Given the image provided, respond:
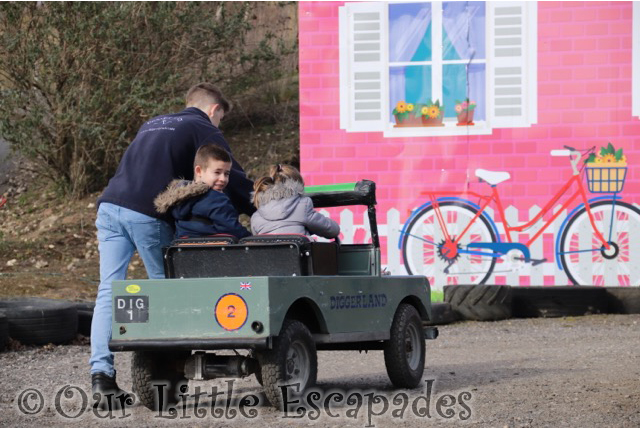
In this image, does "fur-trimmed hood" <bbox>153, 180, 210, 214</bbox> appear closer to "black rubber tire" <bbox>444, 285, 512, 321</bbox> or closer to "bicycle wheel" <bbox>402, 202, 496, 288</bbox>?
"black rubber tire" <bbox>444, 285, 512, 321</bbox>

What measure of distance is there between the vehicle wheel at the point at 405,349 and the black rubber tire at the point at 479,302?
5753mm

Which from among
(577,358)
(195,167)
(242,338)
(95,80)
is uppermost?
(95,80)

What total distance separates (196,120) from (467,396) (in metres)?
2.42

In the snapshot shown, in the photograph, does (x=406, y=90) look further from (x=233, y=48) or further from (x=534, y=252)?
(x=233, y=48)

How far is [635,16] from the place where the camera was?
1471 centimetres

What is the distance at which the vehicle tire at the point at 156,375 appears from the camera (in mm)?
6398

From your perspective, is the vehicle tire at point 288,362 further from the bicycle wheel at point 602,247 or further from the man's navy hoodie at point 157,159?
the bicycle wheel at point 602,247

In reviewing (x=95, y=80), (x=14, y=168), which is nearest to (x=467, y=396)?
(x=95, y=80)

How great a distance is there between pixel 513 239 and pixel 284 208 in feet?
28.2

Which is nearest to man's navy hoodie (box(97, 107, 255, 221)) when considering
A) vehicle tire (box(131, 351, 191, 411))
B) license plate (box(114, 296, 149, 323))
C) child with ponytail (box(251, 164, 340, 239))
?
child with ponytail (box(251, 164, 340, 239))

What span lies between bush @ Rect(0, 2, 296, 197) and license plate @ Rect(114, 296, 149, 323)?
13.4m

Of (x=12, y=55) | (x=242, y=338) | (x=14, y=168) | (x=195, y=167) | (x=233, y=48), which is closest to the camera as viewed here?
(x=242, y=338)

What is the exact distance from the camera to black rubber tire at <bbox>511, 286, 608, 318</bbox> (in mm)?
13805

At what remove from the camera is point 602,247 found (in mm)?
14812
